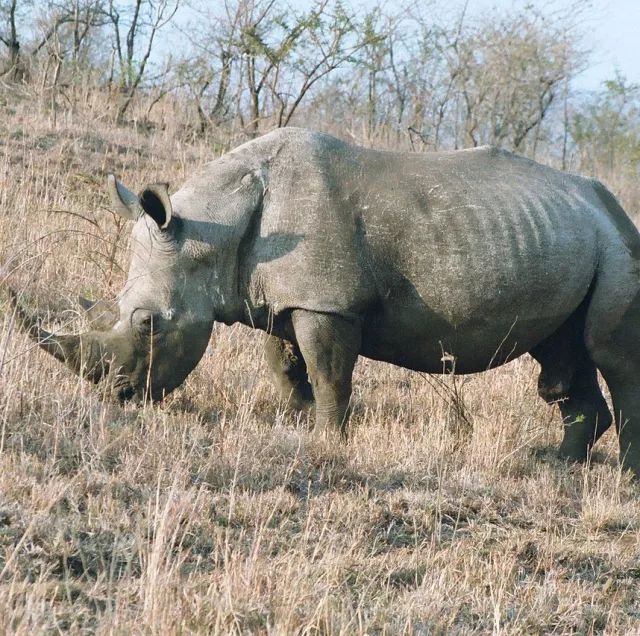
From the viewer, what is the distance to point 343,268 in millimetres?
5379

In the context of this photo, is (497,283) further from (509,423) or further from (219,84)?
(219,84)

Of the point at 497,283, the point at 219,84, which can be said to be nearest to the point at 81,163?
the point at 219,84

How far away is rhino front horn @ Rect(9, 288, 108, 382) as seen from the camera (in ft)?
18.3

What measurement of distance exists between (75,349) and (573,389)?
9.86 feet

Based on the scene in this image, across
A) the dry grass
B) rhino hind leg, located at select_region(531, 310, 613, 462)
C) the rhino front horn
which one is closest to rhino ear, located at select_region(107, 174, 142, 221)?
the dry grass

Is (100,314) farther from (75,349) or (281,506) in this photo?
(281,506)

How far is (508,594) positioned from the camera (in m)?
3.92

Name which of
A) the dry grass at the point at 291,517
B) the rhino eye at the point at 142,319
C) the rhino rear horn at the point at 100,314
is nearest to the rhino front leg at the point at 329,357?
the dry grass at the point at 291,517

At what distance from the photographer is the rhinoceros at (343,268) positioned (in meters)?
5.43

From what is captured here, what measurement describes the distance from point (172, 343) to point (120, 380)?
36 cm

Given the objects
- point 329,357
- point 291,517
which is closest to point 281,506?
point 291,517

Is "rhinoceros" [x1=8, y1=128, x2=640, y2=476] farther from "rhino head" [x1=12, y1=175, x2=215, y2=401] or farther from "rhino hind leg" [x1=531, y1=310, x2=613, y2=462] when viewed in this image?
"rhino hind leg" [x1=531, y1=310, x2=613, y2=462]

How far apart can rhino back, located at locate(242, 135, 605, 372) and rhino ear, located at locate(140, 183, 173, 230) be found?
484 millimetres

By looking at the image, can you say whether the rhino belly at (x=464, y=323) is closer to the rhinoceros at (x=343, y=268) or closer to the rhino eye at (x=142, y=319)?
the rhinoceros at (x=343, y=268)
